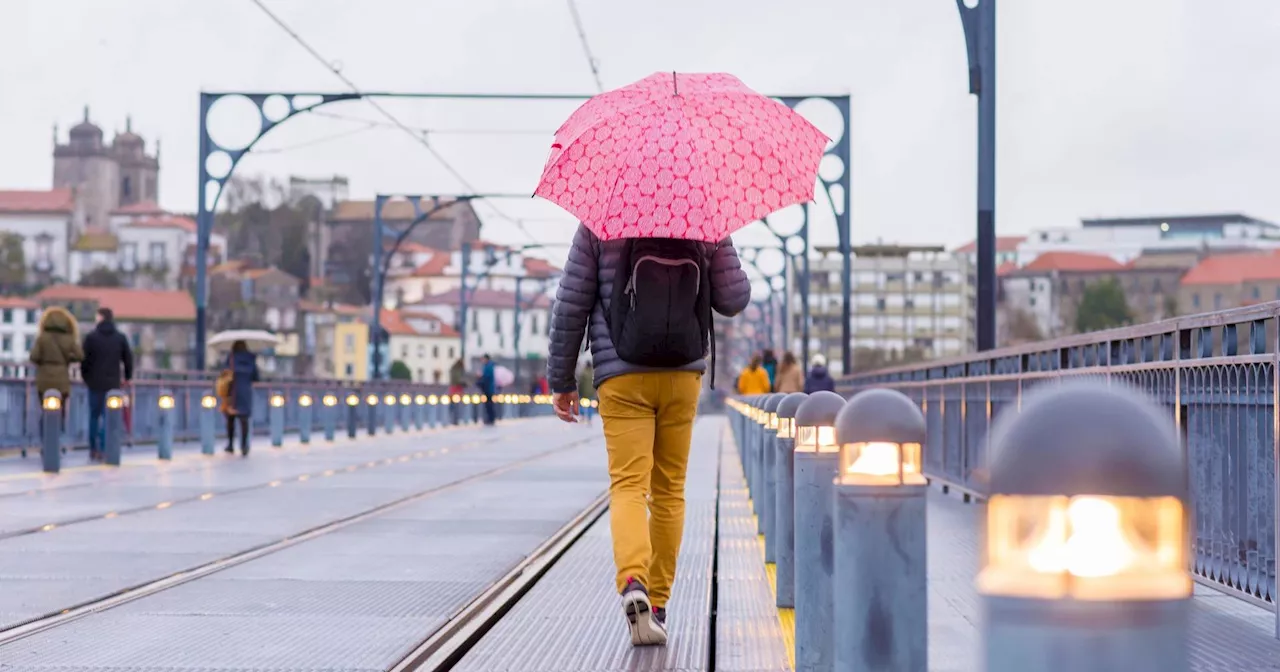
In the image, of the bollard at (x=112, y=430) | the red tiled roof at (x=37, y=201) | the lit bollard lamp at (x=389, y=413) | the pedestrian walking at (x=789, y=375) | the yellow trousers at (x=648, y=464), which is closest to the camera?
the yellow trousers at (x=648, y=464)

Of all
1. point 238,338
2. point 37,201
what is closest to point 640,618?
point 238,338

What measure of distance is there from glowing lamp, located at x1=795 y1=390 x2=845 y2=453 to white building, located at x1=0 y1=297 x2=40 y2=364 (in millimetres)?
181690

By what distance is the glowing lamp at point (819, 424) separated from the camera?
5.81 m

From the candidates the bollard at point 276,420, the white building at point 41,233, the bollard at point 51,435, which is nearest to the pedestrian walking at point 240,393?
the bollard at point 276,420

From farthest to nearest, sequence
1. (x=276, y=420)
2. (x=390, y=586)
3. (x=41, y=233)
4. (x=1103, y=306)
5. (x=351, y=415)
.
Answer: (x=1103, y=306) → (x=41, y=233) → (x=351, y=415) → (x=276, y=420) → (x=390, y=586)

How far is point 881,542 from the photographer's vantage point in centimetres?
383

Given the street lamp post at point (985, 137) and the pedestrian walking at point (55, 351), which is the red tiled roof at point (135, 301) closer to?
the pedestrian walking at point (55, 351)

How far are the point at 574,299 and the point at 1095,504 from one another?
4.77 metres

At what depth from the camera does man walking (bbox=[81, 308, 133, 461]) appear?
850 inches

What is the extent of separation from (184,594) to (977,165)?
Answer: 1179 cm

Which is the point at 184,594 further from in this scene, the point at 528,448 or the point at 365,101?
the point at 365,101

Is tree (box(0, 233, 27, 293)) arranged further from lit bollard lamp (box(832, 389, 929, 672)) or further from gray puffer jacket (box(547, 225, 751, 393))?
lit bollard lamp (box(832, 389, 929, 672))

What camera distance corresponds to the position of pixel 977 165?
1853 centimetres

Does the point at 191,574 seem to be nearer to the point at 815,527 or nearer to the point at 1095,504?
the point at 815,527
